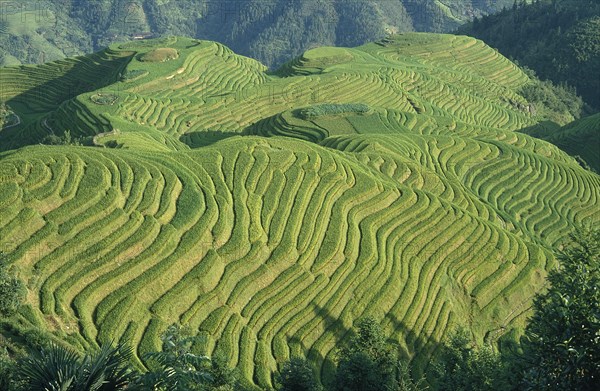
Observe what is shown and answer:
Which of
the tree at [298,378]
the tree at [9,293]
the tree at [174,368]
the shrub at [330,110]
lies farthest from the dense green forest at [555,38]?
the tree at [174,368]

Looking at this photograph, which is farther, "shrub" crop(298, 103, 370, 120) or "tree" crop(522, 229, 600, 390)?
"shrub" crop(298, 103, 370, 120)

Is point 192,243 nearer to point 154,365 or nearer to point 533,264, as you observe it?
point 154,365

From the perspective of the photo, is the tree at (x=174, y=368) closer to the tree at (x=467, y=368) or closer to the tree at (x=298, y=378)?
the tree at (x=298, y=378)

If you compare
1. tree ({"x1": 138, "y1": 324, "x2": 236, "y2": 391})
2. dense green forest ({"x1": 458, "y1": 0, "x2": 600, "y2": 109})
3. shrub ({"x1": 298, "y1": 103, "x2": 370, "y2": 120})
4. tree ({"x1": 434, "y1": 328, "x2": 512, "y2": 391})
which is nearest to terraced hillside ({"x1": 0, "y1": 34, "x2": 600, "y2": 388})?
tree ({"x1": 434, "y1": 328, "x2": 512, "y2": 391})

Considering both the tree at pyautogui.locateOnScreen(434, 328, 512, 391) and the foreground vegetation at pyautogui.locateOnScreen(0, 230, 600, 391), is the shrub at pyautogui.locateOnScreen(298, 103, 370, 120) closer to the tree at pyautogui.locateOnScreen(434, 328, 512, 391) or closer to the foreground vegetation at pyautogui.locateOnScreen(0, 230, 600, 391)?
the foreground vegetation at pyautogui.locateOnScreen(0, 230, 600, 391)

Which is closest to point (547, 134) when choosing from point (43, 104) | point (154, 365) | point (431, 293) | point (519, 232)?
point (519, 232)

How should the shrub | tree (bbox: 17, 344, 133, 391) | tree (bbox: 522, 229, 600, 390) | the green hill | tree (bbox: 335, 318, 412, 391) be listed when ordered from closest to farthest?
1. tree (bbox: 17, 344, 133, 391)
2. tree (bbox: 522, 229, 600, 390)
3. tree (bbox: 335, 318, 412, 391)
4. the shrub
5. the green hill
